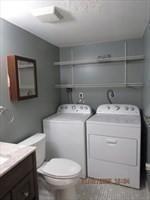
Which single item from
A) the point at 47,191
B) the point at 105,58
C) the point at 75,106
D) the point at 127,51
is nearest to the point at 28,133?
the point at 47,191

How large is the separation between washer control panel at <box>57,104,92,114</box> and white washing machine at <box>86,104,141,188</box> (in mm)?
523

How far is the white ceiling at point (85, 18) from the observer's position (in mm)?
1404

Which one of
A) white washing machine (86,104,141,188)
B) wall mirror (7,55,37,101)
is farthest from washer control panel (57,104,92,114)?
wall mirror (7,55,37,101)

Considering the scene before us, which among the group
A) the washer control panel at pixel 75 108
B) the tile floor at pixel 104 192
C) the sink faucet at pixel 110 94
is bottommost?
the tile floor at pixel 104 192

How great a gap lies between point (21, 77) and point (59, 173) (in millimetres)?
1188

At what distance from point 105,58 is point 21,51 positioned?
1.34 meters

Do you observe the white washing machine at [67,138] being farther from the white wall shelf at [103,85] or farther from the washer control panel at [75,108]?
the white wall shelf at [103,85]

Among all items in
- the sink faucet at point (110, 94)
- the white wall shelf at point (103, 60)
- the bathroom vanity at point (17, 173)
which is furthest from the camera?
the sink faucet at point (110, 94)

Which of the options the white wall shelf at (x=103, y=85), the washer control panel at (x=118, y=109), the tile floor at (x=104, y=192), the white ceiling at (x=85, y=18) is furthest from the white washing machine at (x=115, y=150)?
the white ceiling at (x=85, y=18)

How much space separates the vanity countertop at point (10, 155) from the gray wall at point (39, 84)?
311mm

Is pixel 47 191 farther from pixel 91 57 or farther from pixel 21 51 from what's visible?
pixel 91 57

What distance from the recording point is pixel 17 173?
3.86 feet

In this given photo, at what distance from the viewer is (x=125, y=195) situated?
76.5 inches

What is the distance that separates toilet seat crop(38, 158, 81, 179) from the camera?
1646 mm
